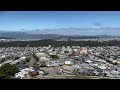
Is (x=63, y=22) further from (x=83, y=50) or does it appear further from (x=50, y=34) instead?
(x=83, y=50)

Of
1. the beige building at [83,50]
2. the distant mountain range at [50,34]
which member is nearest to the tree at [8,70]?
the distant mountain range at [50,34]

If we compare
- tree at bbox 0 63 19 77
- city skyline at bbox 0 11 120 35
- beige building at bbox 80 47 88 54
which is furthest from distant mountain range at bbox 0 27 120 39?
tree at bbox 0 63 19 77

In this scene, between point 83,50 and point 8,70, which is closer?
point 8,70

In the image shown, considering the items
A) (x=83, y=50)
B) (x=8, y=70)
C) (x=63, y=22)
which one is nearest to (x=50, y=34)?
(x=63, y=22)

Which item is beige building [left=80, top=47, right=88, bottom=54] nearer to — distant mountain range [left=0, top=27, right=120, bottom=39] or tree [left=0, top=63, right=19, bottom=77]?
distant mountain range [left=0, top=27, right=120, bottom=39]

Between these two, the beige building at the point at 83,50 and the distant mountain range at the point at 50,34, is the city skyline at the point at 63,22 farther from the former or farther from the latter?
the beige building at the point at 83,50
